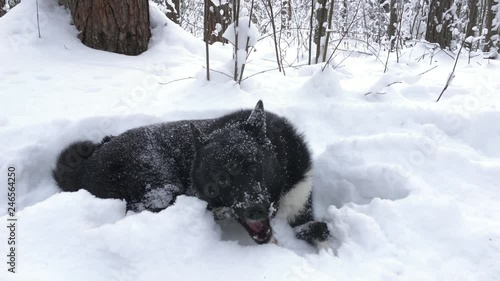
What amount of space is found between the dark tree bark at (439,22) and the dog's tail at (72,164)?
20.9ft

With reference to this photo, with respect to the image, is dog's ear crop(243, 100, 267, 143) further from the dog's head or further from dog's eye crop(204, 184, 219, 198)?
dog's eye crop(204, 184, 219, 198)

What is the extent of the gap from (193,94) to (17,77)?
2005 mm

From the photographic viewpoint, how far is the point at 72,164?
3098mm

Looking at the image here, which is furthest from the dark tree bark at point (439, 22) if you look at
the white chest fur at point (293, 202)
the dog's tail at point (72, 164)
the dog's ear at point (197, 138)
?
the dog's tail at point (72, 164)

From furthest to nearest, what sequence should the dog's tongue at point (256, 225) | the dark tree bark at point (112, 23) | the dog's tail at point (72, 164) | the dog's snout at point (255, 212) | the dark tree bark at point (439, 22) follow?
the dark tree bark at point (439, 22) < the dark tree bark at point (112, 23) < the dog's tail at point (72, 164) < the dog's tongue at point (256, 225) < the dog's snout at point (255, 212)

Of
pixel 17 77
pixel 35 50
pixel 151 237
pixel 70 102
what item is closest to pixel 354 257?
pixel 151 237

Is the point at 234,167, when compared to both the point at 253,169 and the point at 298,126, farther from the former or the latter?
the point at 298,126

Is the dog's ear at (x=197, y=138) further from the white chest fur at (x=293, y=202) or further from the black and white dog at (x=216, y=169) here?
the white chest fur at (x=293, y=202)

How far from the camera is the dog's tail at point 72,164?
3.02m

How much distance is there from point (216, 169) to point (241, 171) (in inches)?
7.0

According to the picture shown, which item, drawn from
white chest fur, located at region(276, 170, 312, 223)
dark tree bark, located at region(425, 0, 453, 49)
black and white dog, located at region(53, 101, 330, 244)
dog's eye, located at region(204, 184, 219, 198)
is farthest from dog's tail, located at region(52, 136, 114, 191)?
dark tree bark, located at region(425, 0, 453, 49)

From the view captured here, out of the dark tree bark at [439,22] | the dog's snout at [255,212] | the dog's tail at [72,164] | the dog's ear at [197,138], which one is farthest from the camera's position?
the dark tree bark at [439,22]

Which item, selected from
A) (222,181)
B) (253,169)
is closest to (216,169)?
(222,181)

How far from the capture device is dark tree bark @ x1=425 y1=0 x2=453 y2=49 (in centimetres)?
695
